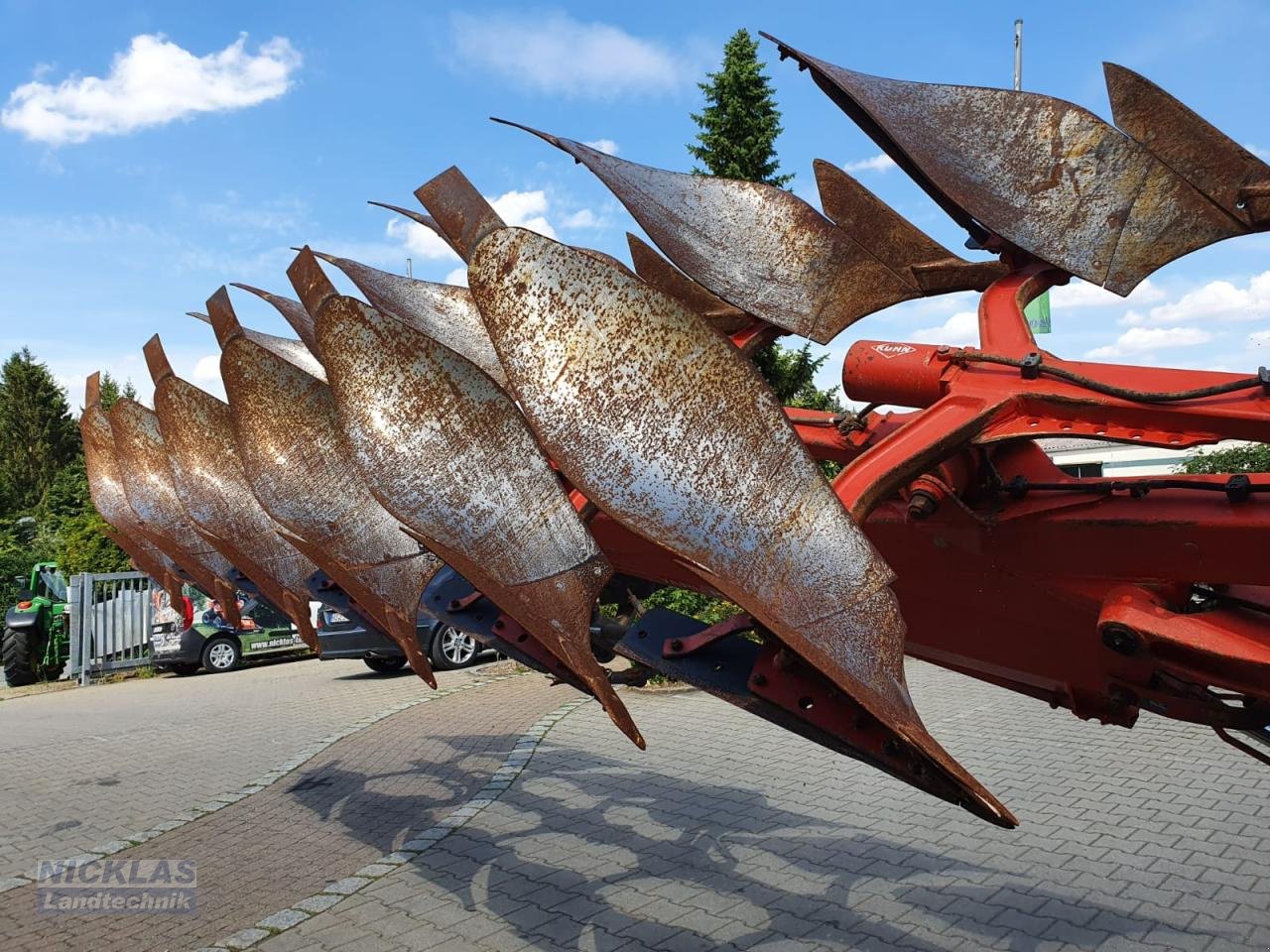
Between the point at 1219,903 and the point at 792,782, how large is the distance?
2827 mm

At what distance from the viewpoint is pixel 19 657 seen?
15109 mm

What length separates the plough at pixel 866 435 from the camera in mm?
2016

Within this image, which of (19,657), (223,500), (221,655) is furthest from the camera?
(221,655)

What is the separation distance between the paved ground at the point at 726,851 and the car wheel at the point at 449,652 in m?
4.83

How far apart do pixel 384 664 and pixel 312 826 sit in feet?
24.5

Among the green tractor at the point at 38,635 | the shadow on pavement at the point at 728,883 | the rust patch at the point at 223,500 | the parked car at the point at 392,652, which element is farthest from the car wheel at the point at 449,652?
the rust patch at the point at 223,500

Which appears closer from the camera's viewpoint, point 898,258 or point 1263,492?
point 1263,492

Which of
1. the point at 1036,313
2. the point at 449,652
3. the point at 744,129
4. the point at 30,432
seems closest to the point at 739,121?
the point at 744,129

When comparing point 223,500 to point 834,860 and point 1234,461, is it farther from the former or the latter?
point 1234,461

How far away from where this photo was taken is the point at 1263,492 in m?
2.14

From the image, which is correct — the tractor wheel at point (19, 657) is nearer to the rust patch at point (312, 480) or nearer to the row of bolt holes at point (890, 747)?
the rust patch at point (312, 480)

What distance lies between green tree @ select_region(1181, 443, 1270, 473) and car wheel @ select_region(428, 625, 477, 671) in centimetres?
989

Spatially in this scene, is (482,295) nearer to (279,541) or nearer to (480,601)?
(480,601)

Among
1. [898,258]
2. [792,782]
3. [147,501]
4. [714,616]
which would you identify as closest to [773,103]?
[714,616]
